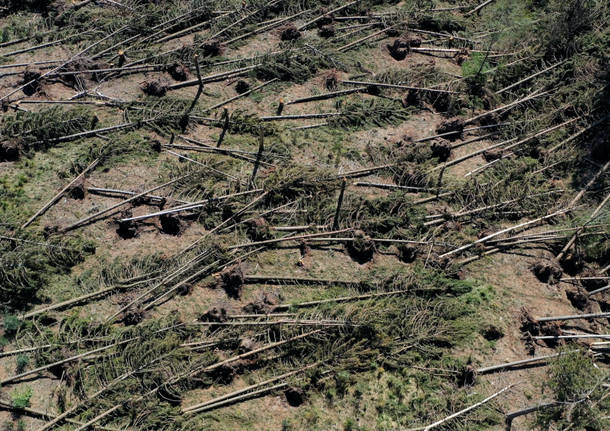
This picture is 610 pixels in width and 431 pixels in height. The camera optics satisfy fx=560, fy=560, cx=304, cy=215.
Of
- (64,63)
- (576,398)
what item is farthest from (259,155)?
(576,398)

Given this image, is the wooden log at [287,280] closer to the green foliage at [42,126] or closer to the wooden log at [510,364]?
Result: the wooden log at [510,364]

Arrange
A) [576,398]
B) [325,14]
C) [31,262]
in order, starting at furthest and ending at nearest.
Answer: [325,14] < [31,262] < [576,398]

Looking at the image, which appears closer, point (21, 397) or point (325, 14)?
point (21, 397)

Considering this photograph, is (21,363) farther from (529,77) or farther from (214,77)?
(529,77)

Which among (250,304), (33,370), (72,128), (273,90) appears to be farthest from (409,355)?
(72,128)

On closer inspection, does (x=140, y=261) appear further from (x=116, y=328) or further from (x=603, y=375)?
(x=603, y=375)

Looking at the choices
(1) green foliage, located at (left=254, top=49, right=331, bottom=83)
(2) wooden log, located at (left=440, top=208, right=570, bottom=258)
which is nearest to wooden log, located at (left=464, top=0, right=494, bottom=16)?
(1) green foliage, located at (left=254, top=49, right=331, bottom=83)

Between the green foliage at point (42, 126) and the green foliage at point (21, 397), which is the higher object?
the green foliage at point (42, 126)

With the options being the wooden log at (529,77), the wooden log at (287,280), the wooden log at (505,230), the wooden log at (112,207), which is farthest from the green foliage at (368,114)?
the wooden log at (287,280)

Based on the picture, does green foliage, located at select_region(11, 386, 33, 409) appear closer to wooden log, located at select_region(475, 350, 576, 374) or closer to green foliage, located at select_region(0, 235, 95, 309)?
green foliage, located at select_region(0, 235, 95, 309)
